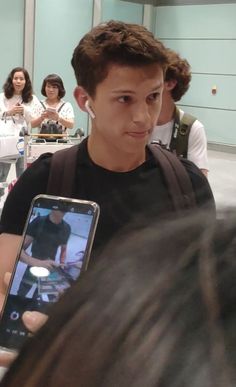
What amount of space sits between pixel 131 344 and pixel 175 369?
0.03 meters

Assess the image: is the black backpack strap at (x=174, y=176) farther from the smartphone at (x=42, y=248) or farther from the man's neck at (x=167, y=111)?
the man's neck at (x=167, y=111)

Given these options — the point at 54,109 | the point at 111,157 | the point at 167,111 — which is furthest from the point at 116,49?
the point at 54,109

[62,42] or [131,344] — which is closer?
[131,344]

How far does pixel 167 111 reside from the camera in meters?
2.83

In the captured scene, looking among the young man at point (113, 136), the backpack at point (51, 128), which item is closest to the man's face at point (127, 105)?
the young man at point (113, 136)

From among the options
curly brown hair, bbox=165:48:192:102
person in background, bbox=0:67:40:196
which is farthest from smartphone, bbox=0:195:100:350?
person in background, bbox=0:67:40:196

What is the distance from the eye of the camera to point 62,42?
9719 millimetres

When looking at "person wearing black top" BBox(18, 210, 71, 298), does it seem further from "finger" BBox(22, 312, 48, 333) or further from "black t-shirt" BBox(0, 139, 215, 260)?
"finger" BBox(22, 312, 48, 333)

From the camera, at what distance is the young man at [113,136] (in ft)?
4.79

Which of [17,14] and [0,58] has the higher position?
[17,14]

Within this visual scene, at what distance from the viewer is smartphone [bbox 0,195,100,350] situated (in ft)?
4.15

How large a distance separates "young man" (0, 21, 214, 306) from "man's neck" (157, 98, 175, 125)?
1241mm

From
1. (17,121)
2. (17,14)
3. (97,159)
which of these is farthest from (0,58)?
(97,159)

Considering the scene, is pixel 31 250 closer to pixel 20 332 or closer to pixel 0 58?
pixel 20 332
